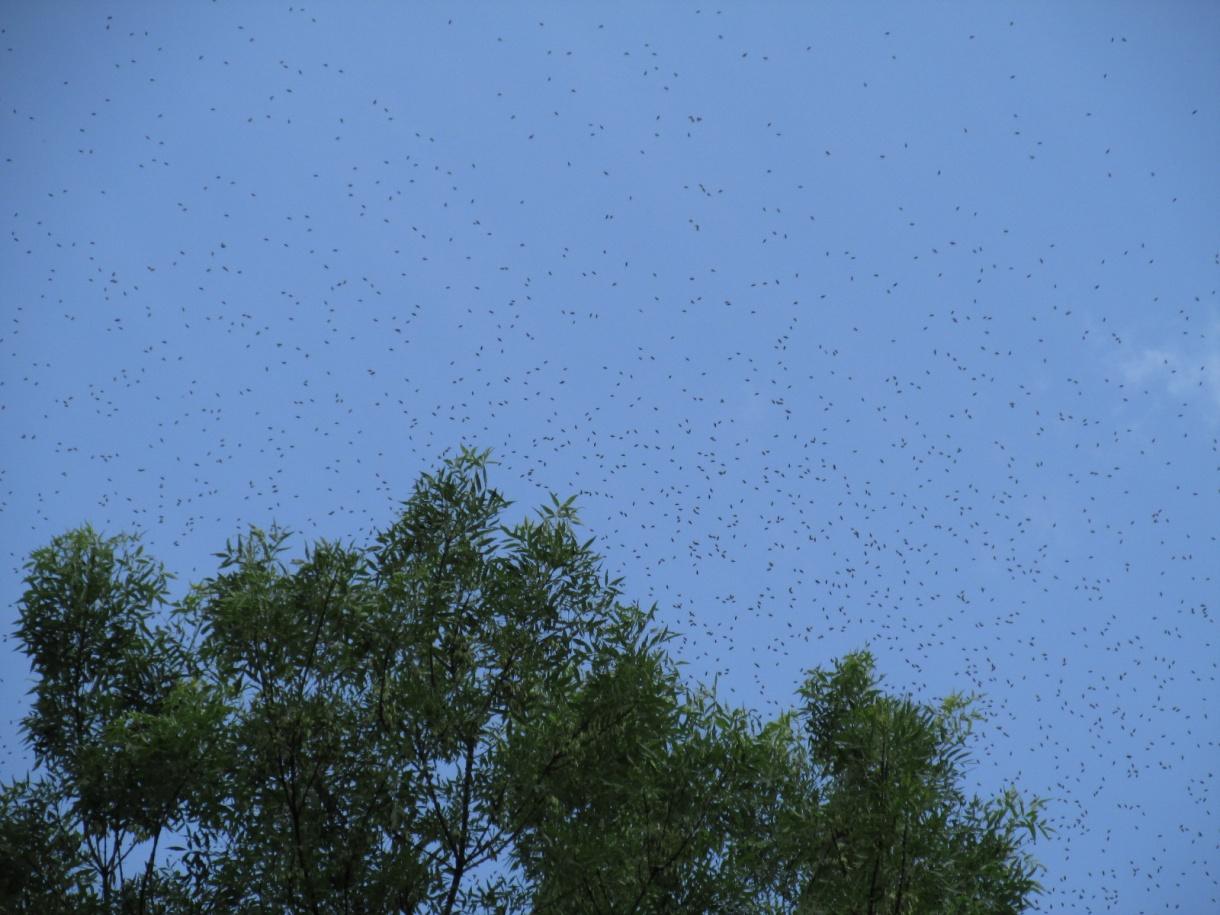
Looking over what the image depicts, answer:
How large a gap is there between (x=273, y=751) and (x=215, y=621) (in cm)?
160

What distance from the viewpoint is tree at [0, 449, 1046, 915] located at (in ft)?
29.7

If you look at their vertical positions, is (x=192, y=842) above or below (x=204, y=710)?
below

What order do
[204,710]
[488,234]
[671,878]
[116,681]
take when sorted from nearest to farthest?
[671,878] → [204,710] → [116,681] → [488,234]

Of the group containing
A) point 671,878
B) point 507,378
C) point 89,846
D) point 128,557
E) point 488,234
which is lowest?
point 89,846

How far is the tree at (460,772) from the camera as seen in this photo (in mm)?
9047

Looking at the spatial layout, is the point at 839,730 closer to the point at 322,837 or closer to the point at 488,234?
the point at 322,837

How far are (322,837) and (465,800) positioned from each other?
4.36 ft

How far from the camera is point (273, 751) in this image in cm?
908

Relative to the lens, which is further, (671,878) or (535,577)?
(535,577)

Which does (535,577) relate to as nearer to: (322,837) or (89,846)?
(322,837)

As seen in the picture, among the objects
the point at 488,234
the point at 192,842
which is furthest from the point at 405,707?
the point at 488,234

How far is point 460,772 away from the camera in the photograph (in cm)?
948

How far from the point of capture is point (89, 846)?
33.4 feet

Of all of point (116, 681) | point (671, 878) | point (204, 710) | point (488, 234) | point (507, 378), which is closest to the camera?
point (671, 878)
